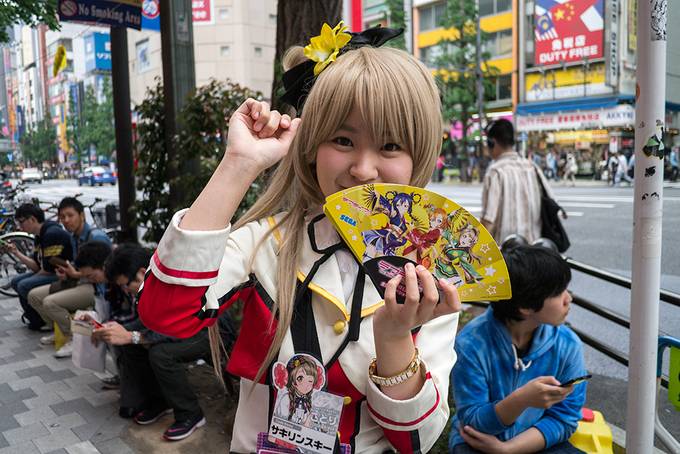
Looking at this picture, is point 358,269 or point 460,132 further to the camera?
point 460,132

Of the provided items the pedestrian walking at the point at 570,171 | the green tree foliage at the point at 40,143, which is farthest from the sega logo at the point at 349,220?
the pedestrian walking at the point at 570,171

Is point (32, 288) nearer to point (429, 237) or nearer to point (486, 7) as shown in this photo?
point (429, 237)

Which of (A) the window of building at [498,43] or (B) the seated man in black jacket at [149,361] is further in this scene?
(A) the window of building at [498,43]

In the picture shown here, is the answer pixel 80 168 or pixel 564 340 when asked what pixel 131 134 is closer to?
pixel 564 340

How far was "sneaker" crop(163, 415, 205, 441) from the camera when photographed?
3.10 m

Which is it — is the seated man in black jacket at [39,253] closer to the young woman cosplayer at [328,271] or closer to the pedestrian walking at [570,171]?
the young woman cosplayer at [328,271]

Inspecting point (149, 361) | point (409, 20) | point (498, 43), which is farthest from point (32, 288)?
point (409, 20)

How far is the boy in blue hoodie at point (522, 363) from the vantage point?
196 cm

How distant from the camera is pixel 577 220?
8.84m

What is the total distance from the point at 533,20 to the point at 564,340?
20.8 meters

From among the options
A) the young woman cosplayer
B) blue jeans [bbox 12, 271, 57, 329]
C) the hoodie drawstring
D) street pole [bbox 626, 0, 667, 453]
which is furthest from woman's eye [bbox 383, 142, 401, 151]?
blue jeans [bbox 12, 271, 57, 329]

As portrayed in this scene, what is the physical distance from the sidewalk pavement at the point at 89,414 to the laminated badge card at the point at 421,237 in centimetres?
196

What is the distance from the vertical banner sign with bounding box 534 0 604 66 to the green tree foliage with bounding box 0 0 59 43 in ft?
25.1

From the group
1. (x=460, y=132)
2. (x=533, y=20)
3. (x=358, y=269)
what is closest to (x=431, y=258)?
(x=358, y=269)
